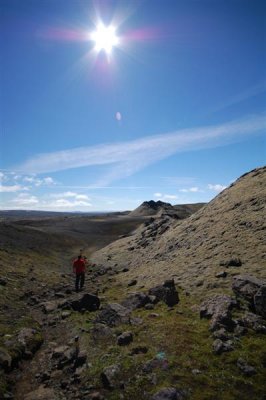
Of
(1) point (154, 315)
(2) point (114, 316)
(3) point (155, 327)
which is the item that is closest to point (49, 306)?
(2) point (114, 316)

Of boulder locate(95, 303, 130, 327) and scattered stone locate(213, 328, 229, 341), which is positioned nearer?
scattered stone locate(213, 328, 229, 341)

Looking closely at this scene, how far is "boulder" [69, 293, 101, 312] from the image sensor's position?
23766 millimetres

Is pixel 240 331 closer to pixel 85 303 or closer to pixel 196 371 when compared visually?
pixel 196 371

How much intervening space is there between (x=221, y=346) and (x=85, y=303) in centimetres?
1175

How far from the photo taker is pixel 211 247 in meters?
32.9

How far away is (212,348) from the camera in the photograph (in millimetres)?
15383

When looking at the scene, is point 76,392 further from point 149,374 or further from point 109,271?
point 109,271

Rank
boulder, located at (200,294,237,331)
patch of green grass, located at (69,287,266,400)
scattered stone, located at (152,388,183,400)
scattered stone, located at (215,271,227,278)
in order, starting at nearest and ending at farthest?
1. scattered stone, located at (152,388,183,400)
2. patch of green grass, located at (69,287,266,400)
3. boulder, located at (200,294,237,331)
4. scattered stone, located at (215,271,227,278)

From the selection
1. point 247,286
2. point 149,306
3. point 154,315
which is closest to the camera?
point 154,315

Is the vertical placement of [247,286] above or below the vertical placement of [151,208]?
below

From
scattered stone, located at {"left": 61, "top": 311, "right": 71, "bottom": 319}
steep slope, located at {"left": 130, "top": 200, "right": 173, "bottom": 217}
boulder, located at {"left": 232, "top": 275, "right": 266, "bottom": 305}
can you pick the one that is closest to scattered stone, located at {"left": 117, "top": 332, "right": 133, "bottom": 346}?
scattered stone, located at {"left": 61, "top": 311, "right": 71, "bottom": 319}

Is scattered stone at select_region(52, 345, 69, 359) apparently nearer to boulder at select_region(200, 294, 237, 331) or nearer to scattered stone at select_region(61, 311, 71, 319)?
scattered stone at select_region(61, 311, 71, 319)

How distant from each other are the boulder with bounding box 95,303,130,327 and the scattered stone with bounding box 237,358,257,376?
765 cm

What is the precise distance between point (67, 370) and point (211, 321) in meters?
8.09
